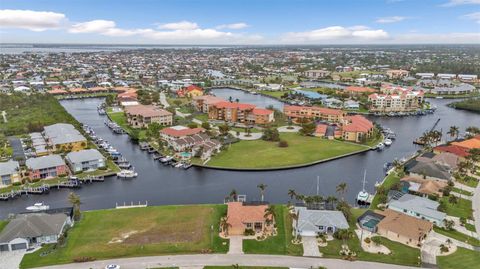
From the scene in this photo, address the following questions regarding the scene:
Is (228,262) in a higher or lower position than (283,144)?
lower

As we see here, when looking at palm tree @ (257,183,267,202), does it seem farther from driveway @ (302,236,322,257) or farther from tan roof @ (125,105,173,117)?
tan roof @ (125,105,173,117)

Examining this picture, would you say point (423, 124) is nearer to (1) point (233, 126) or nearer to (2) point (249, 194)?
(1) point (233, 126)

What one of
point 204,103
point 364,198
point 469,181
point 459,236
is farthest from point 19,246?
point 204,103

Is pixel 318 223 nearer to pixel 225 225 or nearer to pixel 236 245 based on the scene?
pixel 236 245

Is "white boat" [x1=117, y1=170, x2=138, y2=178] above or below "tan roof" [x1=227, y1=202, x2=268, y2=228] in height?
below

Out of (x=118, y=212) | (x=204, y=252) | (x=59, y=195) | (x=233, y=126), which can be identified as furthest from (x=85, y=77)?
(x=204, y=252)

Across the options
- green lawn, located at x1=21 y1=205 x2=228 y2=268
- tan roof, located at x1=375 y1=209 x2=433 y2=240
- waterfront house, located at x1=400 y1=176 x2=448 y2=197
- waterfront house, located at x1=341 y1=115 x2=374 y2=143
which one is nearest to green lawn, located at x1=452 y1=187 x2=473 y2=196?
waterfront house, located at x1=400 y1=176 x2=448 y2=197

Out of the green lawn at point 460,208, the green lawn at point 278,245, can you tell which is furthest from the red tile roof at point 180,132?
the green lawn at point 460,208
